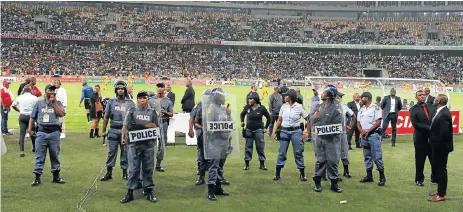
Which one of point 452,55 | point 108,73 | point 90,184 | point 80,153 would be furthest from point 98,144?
point 452,55

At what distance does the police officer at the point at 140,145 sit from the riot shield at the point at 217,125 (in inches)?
40.0

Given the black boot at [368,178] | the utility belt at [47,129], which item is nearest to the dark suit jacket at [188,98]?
the utility belt at [47,129]

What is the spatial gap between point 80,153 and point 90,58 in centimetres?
5213

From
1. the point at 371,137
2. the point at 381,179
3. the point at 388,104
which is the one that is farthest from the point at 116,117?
the point at 388,104

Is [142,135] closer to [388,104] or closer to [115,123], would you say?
[115,123]

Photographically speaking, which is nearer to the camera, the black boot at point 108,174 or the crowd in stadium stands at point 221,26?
the black boot at point 108,174

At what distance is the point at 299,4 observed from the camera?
272 feet

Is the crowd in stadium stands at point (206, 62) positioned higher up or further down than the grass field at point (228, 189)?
higher up

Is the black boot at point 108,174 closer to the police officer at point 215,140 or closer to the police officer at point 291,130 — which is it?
the police officer at point 215,140

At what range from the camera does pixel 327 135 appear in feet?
30.8

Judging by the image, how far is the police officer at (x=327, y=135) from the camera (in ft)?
30.8

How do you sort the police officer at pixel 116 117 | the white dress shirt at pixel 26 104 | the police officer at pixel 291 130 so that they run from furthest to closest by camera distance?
the white dress shirt at pixel 26 104, the police officer at pixel 291 130, the police officer at pixel 116 117

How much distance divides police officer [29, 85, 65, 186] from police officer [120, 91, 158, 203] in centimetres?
199

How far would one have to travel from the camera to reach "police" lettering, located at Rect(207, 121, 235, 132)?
8875 millimetres
